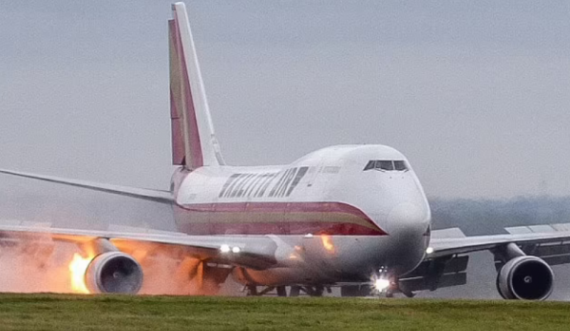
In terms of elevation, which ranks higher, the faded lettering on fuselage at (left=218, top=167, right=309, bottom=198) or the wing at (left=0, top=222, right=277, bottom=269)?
the faded lettering on fuselage at (left=218, top=167, right=309, bottom=198)

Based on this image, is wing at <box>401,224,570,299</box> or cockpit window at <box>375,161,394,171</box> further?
wing at <box>401,224,570,299</box>

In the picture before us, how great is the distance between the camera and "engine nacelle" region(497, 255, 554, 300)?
181 feet

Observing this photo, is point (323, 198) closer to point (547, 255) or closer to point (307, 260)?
point (307, 260)

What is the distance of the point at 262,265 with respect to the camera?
56.1 metres

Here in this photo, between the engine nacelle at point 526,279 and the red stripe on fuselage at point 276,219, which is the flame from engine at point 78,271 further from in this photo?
the engine nacelle at point 526,279

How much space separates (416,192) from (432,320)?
17275mm

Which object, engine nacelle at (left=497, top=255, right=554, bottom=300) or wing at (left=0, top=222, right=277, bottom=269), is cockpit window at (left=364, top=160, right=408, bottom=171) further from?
engine nacelle at (left=497, top=255, right=554, bottom=300)

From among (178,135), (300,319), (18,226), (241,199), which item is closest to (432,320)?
(300,319)

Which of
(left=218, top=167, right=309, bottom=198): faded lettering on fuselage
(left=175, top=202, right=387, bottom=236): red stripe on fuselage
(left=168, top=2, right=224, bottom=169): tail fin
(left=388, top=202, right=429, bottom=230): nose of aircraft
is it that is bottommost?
(left=388, top=202, right=429, bottom=230): nose of aircraft

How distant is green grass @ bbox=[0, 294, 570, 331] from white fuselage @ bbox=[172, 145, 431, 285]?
11.6 m

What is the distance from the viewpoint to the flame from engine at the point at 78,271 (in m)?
52.6

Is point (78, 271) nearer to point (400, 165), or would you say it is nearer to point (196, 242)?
point (196, 242)

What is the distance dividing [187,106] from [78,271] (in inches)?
790

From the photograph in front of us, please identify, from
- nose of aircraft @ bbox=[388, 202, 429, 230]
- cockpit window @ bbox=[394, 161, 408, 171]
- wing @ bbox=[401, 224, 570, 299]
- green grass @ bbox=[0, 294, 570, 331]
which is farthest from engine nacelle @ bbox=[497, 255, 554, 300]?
green grass @ bbox=[0, 294, 570, 331]
